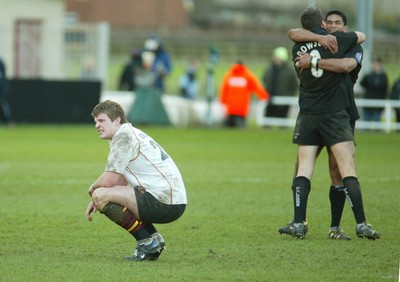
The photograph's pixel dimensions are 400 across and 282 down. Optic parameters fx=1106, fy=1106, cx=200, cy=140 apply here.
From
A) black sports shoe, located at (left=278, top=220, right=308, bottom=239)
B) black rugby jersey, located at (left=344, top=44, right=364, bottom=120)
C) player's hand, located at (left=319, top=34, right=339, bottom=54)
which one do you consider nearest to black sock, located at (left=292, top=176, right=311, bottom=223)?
black sports shoe, located at (left=278, top=220, right=308, bottom=239)

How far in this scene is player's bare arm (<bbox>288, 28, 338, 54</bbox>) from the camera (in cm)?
1045

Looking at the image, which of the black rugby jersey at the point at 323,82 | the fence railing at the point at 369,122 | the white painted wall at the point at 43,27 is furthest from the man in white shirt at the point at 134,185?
the white painted wall at the point at 43,27

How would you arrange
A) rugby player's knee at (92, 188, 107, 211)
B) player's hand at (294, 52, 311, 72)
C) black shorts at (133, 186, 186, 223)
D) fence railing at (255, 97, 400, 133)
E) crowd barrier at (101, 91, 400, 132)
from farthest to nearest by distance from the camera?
crowd barrier at (101, 91, 400, 132)
fence railing at (255, 97, 400, 133)
player's hand at (294, 52, 311, 72)
black shorts at (133, 186, 186, 223)
rugby player's knee at (92, 188, 107, 211)

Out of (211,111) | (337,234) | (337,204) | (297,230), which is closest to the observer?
(297,230)

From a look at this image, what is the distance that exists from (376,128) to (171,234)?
18896 mm

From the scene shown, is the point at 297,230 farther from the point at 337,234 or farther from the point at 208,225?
the point at 208,225

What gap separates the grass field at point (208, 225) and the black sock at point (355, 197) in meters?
0.26

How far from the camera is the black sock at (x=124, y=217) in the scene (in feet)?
29.5

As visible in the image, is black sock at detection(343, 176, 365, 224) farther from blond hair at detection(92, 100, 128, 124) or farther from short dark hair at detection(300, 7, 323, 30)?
blond hair at detection(92, 100, 128, 124)

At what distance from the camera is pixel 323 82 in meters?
10.6

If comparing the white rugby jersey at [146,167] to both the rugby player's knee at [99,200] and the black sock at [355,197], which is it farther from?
the black sock at [355,197]

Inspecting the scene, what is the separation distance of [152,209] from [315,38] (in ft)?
8.22

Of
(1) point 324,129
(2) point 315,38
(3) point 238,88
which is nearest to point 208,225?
(1) point 324,129

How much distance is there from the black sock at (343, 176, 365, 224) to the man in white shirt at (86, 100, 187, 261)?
1.99 m
